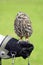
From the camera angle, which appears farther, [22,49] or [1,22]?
[1,22]

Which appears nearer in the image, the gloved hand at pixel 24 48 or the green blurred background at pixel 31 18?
the gloved hand at pixel 24 48

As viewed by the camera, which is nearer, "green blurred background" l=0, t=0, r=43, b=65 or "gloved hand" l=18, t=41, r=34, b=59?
"gloved hand" l=18, t=41, r=34, b=59

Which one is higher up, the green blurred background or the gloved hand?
the green blurred background

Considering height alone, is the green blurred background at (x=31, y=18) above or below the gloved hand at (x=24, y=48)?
above

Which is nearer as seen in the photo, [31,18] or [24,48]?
[24,48]

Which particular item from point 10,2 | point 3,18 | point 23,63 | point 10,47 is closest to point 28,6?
point 10,2

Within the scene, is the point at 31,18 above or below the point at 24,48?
above

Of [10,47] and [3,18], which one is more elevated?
[3,18]

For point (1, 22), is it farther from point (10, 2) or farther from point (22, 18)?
point (22, 18)
